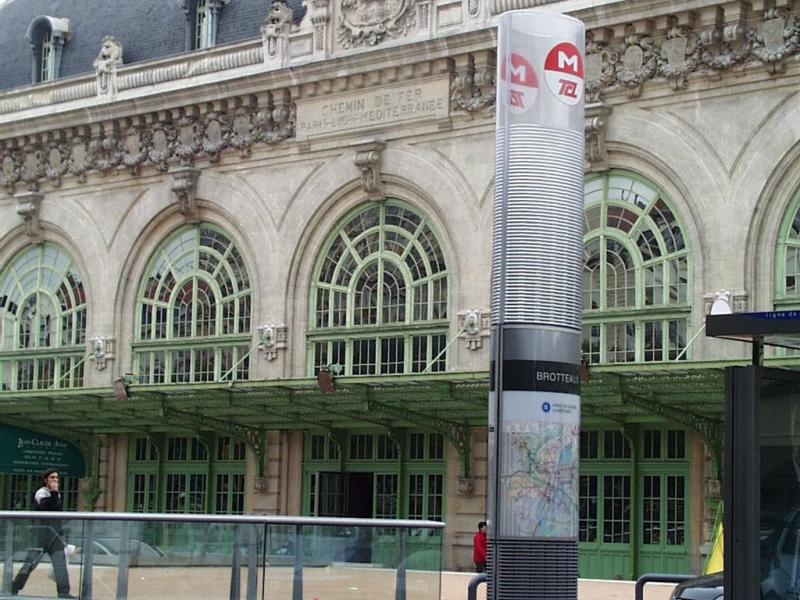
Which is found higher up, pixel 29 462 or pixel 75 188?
pixel 75 188

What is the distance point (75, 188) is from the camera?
137ft

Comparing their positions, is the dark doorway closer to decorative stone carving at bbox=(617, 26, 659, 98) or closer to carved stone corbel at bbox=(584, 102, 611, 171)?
carved stone corbel at bbox=(584, 102, 611, 171)

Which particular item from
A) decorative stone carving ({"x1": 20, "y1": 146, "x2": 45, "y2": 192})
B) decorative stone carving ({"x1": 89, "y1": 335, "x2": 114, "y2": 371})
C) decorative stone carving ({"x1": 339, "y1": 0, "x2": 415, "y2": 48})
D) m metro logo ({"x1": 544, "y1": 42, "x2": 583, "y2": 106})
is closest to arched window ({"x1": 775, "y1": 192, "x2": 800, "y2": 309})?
decorative stone carving ({"x1": 339, "y1": 0, "x2": 415, "y2": 48})

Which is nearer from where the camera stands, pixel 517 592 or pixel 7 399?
pixel 517 592

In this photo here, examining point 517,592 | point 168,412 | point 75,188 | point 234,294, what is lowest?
point 517,592

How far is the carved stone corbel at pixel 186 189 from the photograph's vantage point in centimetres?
3909

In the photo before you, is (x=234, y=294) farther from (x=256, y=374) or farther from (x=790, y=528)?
(x=790, y=528)

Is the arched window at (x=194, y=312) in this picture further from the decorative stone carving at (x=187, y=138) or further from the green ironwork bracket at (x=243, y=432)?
the decorative stone carving at (x=187, y=138)

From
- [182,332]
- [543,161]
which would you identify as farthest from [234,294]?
[543,161]

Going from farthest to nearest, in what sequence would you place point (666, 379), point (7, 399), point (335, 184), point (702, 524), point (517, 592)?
1. point (7, 399)
2. point (335, 184)
3. point (702, 524)
4. point (666, 379)
5. point (517, 592)

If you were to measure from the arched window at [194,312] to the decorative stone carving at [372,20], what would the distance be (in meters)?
5.82

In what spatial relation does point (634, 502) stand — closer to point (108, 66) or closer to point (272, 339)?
point (272, 339)

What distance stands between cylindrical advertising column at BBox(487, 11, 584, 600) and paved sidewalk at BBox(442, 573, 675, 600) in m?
10.9

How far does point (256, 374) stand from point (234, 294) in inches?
88.5
